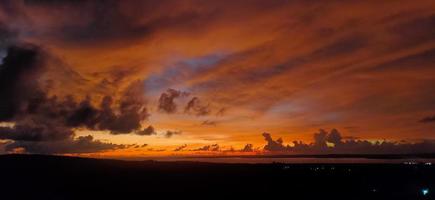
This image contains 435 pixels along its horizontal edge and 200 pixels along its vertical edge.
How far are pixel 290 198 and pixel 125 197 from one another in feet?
129

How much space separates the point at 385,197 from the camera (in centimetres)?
10069

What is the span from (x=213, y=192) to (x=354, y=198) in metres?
40.4

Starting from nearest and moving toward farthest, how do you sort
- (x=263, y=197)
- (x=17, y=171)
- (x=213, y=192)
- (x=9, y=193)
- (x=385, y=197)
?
(x=385, y=197), (x=9, y=193), (x=263, y=197), (x=213, y=192), (x=17, y=171)

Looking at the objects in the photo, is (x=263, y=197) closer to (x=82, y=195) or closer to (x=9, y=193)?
(x=82, y=195)

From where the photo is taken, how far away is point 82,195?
115 m

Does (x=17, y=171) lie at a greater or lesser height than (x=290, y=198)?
greater

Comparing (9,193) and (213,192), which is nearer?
(9,193)

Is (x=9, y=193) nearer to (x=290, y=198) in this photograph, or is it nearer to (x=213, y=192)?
(x=213, y=192)

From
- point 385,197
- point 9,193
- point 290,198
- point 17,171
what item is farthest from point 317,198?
point 17,171

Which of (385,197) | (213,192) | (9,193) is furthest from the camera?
(213,192)

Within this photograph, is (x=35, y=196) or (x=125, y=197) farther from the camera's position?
(x=125, y=197)

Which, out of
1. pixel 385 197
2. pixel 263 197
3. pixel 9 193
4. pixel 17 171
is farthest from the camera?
pixel 17 171

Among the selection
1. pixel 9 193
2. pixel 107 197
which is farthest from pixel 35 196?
pixel 107 197

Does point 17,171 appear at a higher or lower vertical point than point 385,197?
higher
